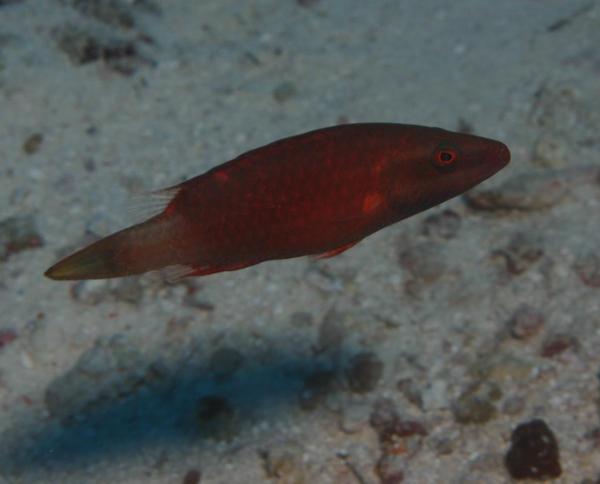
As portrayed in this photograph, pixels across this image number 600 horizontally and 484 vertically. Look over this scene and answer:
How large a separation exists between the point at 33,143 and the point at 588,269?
478cm

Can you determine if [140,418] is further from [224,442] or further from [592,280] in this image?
[592,280]

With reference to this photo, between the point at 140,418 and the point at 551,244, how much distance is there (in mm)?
3187

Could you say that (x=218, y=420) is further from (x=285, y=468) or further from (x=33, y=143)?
(x=33, y=143)

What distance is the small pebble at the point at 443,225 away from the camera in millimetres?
5340

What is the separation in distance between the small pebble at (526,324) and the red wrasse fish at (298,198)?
2116 millimetres

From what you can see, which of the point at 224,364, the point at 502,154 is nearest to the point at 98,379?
the point at 224,364

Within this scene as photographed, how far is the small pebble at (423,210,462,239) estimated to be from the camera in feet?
17.5

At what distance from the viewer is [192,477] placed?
4.20 meters

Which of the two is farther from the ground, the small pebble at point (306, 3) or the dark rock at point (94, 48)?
the small pebble at point (306, 3)

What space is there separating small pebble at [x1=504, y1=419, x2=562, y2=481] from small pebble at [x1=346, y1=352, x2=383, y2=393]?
965 mm

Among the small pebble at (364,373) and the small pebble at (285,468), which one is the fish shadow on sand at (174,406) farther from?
the small pebble at (285,468)

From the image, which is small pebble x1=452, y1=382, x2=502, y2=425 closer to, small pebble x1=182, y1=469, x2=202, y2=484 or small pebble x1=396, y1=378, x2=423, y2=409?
small pebble x1=396, y1=378, x2=423, y2=409

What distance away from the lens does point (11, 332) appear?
4859 millimetres

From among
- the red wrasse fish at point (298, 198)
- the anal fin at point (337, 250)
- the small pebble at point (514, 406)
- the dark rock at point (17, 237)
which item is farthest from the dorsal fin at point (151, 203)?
the dark rock at point (17, 237)
